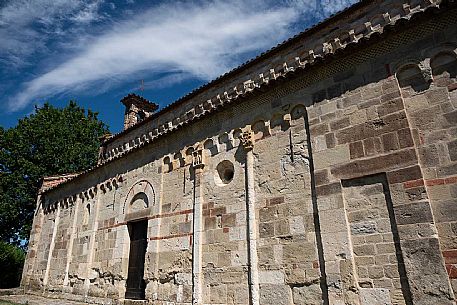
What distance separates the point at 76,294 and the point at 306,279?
7.21 m

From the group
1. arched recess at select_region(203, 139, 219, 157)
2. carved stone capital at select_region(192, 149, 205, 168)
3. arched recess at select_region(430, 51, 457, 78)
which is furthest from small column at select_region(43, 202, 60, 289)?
arched recess at select_region(430, 51, 457, 78)

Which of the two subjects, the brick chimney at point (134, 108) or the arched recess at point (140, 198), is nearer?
the arched recess at point (140, 198)

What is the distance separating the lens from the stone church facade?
4332mm

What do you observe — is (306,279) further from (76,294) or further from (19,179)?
(19,179)

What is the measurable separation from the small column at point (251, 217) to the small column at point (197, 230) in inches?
48.1

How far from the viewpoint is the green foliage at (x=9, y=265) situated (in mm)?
16547

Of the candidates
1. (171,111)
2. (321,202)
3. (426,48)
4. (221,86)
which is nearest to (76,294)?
(171,111)

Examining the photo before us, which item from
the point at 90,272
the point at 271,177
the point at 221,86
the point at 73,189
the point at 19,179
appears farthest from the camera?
the point at 19,179

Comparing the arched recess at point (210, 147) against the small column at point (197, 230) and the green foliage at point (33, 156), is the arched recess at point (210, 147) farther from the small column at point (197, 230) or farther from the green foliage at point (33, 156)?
the green foliage at point (33, 156)

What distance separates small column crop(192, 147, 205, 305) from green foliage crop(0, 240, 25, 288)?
14.5 meters

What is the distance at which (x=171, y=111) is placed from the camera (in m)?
9.23

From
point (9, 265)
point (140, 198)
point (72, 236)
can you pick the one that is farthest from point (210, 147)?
point (9, 265)

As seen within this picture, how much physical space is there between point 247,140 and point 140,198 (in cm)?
364

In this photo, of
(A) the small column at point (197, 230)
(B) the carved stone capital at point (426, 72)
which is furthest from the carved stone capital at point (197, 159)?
(B) the carved stone capital at point (426, 72)
